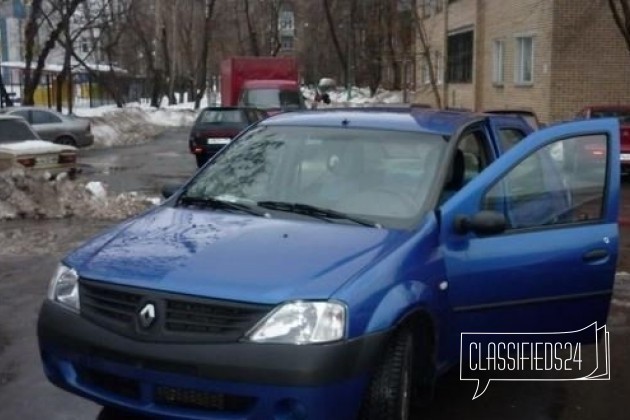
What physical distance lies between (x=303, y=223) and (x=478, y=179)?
99cm

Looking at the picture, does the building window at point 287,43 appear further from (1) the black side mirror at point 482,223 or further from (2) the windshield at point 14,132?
(1) the black side mirror at point 482,223

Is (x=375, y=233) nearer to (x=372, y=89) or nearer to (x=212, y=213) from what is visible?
(x=212, y=213)

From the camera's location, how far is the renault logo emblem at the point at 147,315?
3.79 metres

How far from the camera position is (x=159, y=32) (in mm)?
54531

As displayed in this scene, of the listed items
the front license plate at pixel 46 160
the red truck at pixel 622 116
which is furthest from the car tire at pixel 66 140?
the red truck at pixel 622 116

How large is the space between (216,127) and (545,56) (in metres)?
9.76

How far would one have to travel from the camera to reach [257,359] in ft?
11.9

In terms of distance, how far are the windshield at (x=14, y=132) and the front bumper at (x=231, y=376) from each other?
41.4ft

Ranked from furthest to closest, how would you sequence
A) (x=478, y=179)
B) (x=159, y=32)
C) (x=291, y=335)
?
(x=159, y=32)
(x=478, y=179)
(x=291, y=335)

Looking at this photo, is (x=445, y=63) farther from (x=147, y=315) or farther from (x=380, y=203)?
(x=147, y=315)

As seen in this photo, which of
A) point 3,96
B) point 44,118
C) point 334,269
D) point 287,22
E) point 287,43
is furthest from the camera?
point 287,43

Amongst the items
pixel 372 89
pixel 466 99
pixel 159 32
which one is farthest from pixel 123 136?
pixel 372 89

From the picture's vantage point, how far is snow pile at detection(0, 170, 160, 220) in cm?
1298

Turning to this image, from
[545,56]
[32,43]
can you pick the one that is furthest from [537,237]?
[32,43]
